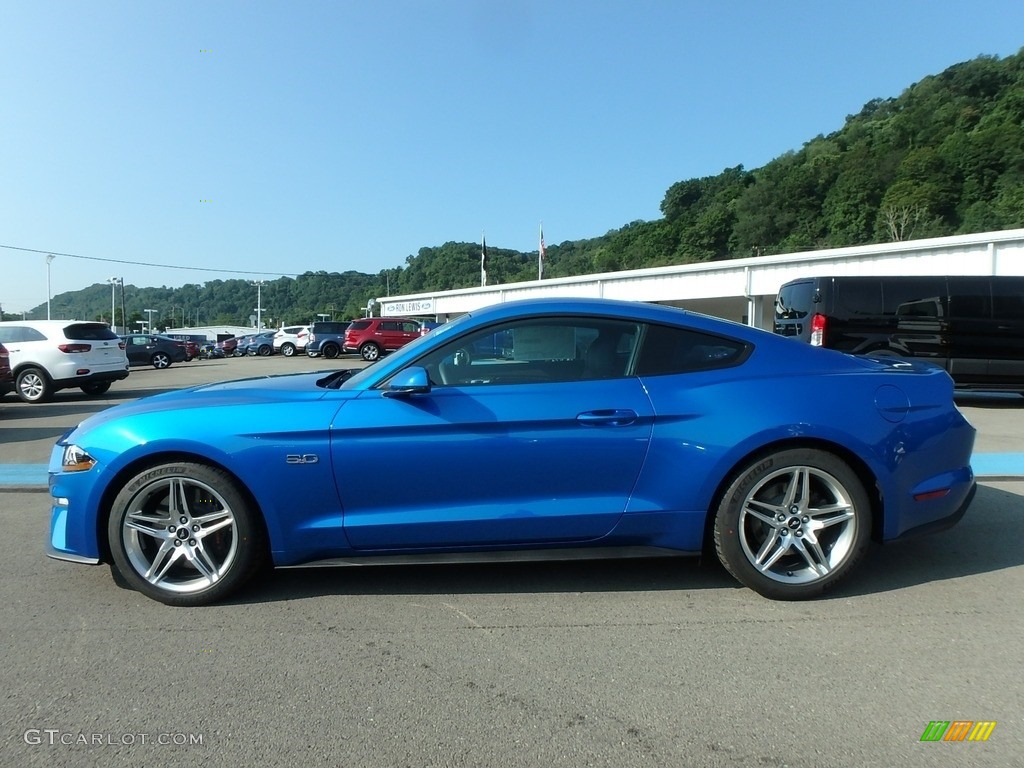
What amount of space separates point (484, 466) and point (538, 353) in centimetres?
68

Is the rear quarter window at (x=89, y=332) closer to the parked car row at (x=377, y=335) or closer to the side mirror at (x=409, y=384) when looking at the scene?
the side mirror at (x=409, y=384)

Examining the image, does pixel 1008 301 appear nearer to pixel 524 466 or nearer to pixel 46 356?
pixel 524 466

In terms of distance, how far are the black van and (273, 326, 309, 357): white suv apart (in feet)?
104

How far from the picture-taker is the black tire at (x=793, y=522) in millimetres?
3461

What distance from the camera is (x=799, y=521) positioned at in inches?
138

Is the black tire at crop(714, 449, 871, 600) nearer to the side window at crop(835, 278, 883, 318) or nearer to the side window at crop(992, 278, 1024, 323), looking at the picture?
the side window at crop(835, 278, 883, 318)

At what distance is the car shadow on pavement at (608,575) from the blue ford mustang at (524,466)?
12.0 inches

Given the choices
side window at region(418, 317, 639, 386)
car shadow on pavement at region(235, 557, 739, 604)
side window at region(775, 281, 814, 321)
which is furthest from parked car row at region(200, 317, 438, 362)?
side window at region(418, 317, 639, 386)

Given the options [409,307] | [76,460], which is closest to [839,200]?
[409,307]

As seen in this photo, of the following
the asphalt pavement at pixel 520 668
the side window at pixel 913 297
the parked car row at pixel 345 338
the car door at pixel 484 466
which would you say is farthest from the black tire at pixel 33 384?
the side window at pixel 913 297

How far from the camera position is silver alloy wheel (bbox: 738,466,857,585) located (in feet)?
11.5

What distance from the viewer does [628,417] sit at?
3418mm

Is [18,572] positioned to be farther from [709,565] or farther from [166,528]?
[709,565]

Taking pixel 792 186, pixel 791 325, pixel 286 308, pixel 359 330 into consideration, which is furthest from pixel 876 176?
pixel 286 308
